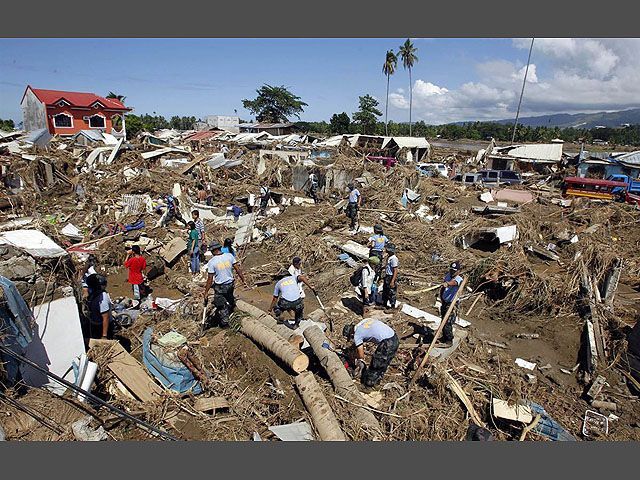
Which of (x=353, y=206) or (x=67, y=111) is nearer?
(x=353, y=206)

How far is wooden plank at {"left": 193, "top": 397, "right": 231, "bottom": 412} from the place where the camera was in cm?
504

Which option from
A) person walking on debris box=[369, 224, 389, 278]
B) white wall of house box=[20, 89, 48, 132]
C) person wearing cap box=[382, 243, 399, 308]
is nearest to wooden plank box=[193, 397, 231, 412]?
person wearing cap box=[382, 243, 399, 308]

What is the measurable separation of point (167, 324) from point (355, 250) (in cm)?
563

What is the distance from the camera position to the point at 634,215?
13664 millimetres

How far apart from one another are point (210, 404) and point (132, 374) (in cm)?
127

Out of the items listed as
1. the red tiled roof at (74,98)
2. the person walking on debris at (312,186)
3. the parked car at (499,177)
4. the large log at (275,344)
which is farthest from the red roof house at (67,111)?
the large log at (275,344)

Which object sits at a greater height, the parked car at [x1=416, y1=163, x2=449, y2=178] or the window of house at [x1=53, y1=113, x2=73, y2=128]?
the window of house at [x1=53, y1=113, x2=73, y2=128]

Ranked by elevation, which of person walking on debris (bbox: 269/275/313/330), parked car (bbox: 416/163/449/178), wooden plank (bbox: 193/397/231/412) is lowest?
wooden plank (bbox: 193/397/231/412)

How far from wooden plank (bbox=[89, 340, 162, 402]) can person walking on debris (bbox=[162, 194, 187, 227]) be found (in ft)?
27.5

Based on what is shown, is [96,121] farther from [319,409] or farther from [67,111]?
[319,409]

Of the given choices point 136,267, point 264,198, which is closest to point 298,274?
point 136,267

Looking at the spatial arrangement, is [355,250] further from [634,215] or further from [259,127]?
[259,127]

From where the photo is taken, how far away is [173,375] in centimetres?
538

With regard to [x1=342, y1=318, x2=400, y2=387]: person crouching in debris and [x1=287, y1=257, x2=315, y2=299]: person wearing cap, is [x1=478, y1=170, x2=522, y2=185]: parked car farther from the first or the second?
[x1=342, y1=318, x2=400, y2=387]: person crouching in debris
